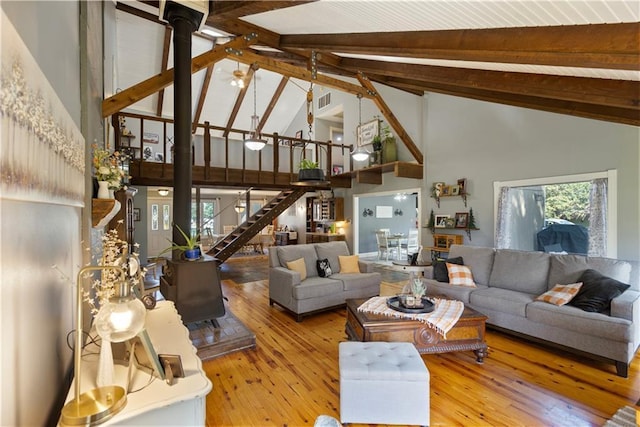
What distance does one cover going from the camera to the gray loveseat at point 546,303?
108 inches

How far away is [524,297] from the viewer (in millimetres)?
3477

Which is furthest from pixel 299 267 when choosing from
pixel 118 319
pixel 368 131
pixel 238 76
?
pixel 238 76

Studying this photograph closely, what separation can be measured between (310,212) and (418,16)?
8321 millimetres

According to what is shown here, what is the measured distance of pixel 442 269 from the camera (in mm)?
4273

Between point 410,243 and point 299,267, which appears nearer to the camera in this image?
point 299,267

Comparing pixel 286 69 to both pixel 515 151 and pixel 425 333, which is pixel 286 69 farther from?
pixel 425 333

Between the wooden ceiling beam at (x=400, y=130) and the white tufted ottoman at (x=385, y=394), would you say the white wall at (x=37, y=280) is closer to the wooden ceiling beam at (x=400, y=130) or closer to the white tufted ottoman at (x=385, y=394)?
the white tufted ottoman at (x=385, y=394)

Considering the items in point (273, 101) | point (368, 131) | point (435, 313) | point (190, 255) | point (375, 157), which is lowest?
point (435, 313)

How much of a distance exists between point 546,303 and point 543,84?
220 cm

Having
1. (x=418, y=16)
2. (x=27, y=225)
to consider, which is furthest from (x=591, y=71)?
(x=27, y=225)

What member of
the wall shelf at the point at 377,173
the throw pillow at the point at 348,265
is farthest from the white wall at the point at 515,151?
the throw pillow at the point at 348,265

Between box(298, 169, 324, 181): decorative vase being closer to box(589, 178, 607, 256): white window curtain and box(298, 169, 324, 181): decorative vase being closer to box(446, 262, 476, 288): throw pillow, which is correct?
box(446, 262, 476, 288): throw pillow

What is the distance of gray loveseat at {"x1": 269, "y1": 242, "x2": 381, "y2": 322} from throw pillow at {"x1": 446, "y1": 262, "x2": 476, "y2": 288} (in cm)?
108

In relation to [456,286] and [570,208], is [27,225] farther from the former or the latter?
[570,208]
